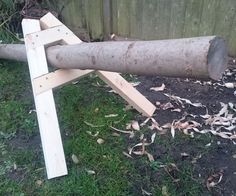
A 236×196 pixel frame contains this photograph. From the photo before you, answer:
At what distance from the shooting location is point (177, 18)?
13.0 ft

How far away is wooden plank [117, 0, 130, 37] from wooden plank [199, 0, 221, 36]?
0.92 metres

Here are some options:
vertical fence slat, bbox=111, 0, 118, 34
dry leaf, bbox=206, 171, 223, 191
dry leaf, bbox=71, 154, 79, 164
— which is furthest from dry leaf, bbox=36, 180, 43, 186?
vertical fence slat, bbox=111, 0, 118, 34

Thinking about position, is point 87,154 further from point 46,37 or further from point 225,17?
point 225,17

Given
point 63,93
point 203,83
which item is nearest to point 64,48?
point 63,93

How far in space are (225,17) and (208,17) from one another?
7.1 inches

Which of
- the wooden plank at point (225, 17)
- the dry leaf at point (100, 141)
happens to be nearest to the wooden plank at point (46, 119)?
the dry leaf at point (100, 141)

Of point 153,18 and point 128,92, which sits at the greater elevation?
point 153,18

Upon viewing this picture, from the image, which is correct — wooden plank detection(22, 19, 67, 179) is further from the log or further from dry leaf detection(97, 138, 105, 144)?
the log

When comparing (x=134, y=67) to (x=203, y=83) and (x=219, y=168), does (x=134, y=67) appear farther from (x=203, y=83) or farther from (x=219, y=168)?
(x=203, y=83)

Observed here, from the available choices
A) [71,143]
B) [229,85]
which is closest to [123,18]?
[229,85]

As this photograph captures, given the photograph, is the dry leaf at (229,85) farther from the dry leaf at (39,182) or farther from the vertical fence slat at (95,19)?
the dry leaf at (39,182)

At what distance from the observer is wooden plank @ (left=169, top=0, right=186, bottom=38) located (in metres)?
3.88

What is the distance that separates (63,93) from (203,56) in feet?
7.19

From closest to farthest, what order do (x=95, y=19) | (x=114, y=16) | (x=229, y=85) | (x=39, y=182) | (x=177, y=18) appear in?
(x=39, y=182) < (x=229, y=85) < (x=177, y=18) < (x=114, y=16) < (x=95, y=19)
